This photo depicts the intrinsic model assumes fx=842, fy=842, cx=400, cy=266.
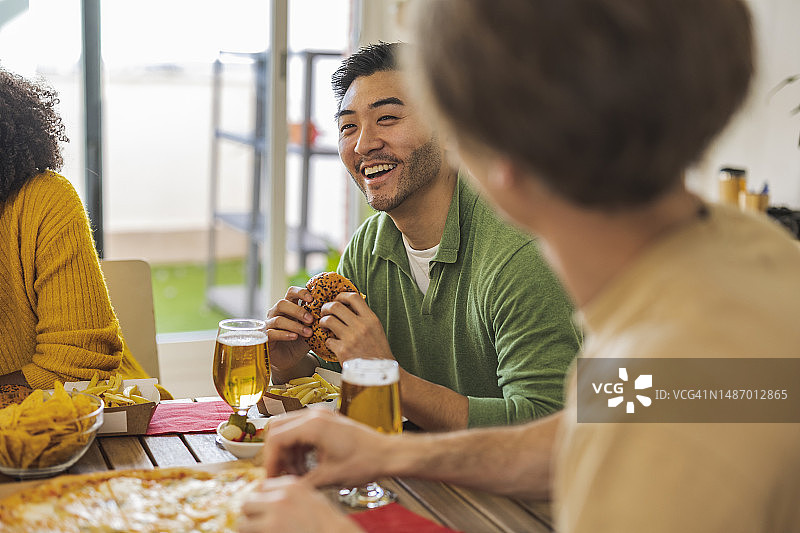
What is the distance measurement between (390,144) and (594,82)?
124cm

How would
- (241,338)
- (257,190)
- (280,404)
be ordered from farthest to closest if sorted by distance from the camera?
(257,190) → (280,404) → (241,338)


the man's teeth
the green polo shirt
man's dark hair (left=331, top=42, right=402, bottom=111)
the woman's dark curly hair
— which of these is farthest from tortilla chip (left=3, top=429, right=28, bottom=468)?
man's dark hair (left=331, top=42, right=402, bottom=111)

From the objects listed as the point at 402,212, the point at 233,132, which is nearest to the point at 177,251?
the point at 233,132

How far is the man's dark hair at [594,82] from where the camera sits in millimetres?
694

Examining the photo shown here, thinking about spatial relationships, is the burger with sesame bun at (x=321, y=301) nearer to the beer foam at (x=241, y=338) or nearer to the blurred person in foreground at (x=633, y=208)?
the beer foam at (x=241, y=338)

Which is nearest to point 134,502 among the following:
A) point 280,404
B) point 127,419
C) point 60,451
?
point 60,451

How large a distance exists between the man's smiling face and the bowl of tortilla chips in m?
0.88

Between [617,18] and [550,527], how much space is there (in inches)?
26.1

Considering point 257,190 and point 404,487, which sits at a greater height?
point 257,190

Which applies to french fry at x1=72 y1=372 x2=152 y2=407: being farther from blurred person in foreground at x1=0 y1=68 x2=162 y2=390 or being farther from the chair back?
the chair back

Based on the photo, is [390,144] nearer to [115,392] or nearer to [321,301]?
[321,301]

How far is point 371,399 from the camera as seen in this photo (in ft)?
3.79

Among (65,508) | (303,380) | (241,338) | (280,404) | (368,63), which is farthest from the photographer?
(368,63)

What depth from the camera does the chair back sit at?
2.17m
